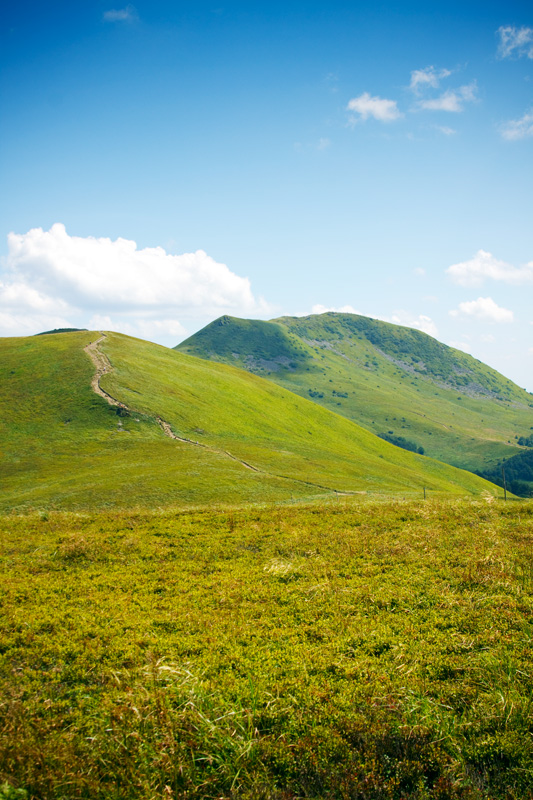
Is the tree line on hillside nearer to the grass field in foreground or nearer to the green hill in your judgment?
the green hill

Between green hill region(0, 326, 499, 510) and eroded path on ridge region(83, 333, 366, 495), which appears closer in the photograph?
green hill region(0, 326, 499, 510)

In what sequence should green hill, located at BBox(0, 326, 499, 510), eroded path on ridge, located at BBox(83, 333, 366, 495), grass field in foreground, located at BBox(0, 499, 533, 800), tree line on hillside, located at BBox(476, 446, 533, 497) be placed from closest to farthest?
grass field in foreground, located at BBox(0, 499, 533, 800)
green hill, located at BBox(0, 326, 499, 510)
eroded path on ridge, located at BBox(83, 333, 366, 495)
tree line on hillside, located at BBox(476, 446, 533, 497)

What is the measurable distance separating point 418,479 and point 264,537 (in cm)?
7750

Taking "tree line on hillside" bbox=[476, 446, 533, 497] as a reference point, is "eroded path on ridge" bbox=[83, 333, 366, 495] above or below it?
above

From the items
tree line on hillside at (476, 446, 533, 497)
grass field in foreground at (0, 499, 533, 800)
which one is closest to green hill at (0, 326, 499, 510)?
grass field in foreground at (0, 499, 533, 800)

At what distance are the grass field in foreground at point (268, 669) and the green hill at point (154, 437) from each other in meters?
30.4

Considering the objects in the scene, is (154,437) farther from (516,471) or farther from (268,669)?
(516,471)

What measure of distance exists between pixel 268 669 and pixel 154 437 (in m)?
59.7

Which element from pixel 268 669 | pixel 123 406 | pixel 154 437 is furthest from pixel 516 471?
pixel 268 669

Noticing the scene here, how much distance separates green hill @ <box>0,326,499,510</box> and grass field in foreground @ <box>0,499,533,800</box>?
30.4 m

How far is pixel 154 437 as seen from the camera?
65500 millimetres

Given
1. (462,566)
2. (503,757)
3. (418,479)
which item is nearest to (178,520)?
(462,566)

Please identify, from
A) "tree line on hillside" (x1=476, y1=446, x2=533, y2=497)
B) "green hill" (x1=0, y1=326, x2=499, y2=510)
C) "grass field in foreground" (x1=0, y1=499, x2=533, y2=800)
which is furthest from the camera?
"tree line on hillside" (x1=476, y1=446, x2=533, y2=497)

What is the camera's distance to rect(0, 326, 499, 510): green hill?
1890 inches
